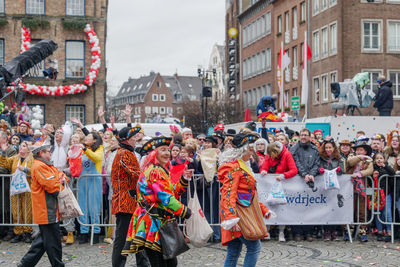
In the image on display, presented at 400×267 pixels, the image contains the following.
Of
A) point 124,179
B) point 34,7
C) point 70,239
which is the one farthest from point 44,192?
point 34,7

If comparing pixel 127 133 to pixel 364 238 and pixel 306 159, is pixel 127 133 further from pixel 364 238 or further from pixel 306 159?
pixel 364 238

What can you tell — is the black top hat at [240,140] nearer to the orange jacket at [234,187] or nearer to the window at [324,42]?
the orange jacket at [234,187]

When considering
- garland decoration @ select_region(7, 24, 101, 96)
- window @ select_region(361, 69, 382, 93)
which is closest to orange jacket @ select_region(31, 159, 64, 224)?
garland decoration @ select_region(7, 24, 101, 96)

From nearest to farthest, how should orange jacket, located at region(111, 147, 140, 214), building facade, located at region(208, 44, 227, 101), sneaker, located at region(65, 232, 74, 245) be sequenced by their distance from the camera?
1. orange jacket, located at region(111, 147, 140, 214)
2. sneaker, located at region(65, 232, 74, 245)
3. building facade, located at region(208, 44, 227, 101)

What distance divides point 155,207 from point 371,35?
38.9 meters

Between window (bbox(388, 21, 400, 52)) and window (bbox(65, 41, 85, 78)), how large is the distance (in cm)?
2127

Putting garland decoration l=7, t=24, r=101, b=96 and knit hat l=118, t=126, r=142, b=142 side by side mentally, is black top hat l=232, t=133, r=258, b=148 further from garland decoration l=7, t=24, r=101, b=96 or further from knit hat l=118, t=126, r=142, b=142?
garland decoration l=7, t=24, r=101, b=96

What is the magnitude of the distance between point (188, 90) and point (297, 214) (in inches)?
5311

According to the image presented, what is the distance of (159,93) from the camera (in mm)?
140875

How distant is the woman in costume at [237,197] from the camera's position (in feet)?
21.5

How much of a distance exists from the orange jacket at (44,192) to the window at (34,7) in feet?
99.0

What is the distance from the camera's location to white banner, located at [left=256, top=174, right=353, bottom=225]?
11.0m

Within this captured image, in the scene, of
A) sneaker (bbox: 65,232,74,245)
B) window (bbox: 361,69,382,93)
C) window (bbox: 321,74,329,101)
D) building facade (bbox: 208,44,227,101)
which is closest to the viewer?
sneaker (bbox: 65,232,74,245)

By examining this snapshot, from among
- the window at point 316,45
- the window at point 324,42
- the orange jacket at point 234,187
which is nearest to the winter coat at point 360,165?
the orange jacket at point 234,187
